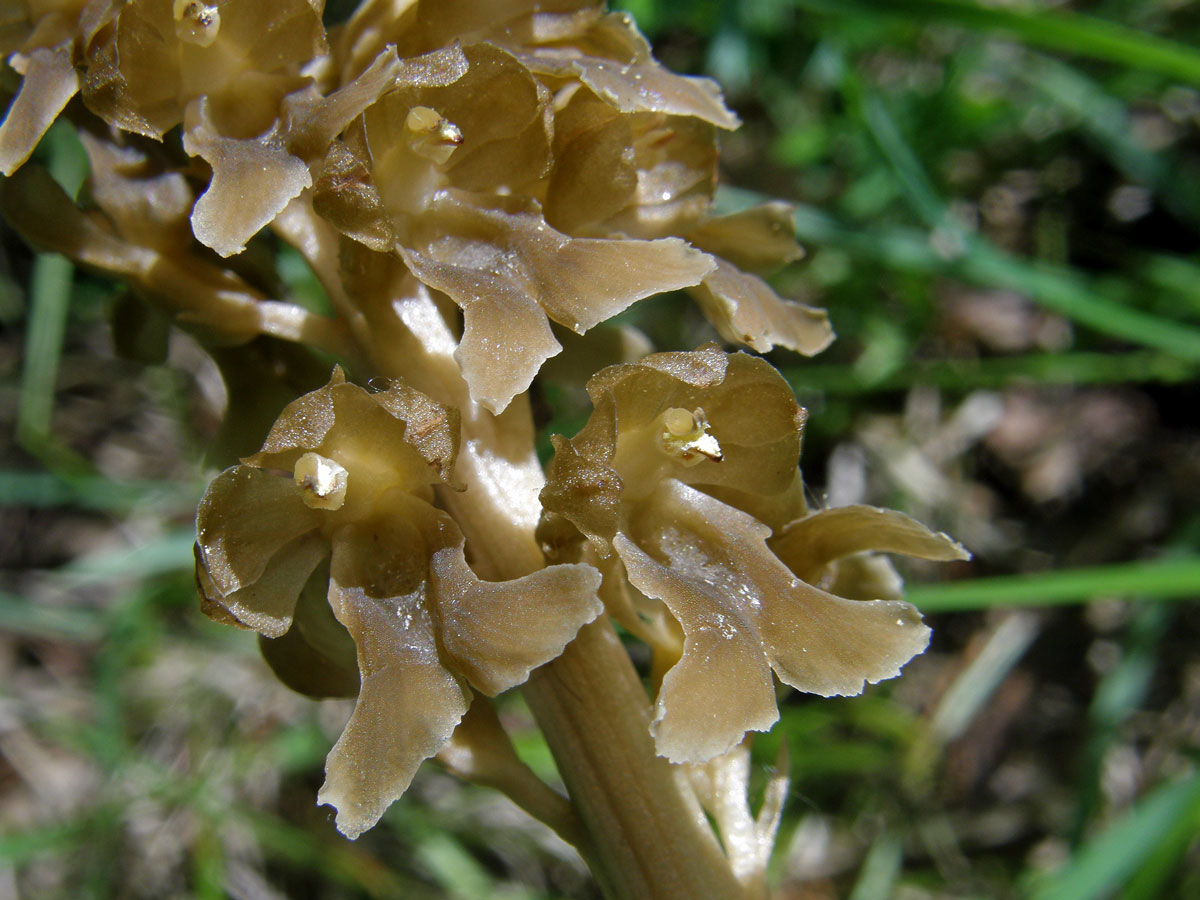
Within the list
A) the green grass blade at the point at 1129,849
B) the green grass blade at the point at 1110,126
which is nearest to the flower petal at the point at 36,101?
the green grass blade at the point at 1129,849

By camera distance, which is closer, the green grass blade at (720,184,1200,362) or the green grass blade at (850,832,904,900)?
the green grass blade at (720,184,1200,362)

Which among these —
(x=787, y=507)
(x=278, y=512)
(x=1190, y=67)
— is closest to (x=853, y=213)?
(x=1190, y=67)

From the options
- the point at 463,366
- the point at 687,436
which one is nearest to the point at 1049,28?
the point at 687,436

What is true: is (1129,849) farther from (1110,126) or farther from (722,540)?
(1110,126)

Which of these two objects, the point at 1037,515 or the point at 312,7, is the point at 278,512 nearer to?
the point at 312,7

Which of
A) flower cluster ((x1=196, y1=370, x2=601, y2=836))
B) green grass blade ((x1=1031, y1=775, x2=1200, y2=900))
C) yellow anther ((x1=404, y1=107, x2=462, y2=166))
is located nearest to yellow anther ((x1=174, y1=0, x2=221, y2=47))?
yellow anther ((x1=404, y1=107, x2=462, y2=166))

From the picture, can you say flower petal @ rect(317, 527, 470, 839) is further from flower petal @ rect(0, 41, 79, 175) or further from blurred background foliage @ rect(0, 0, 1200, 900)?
blurred background foliage @ rect(0, 0, 1200, 900)
